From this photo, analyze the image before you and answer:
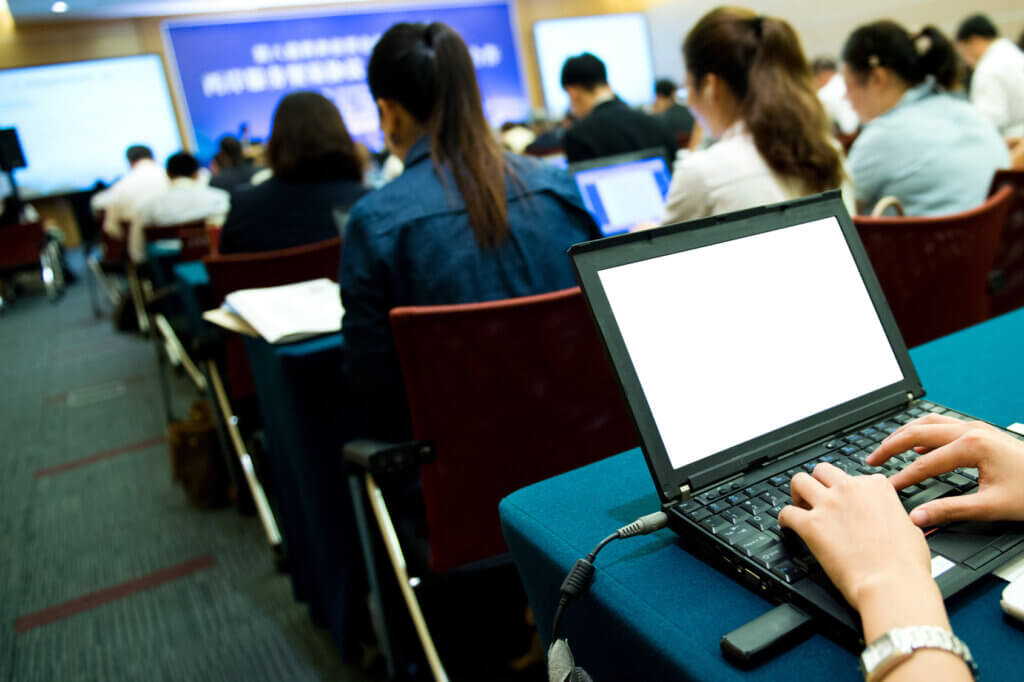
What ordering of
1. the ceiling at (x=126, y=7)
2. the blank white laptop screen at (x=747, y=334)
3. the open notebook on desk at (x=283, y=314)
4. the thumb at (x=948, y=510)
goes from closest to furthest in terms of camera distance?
1. the thumb at (x=948, y=510)
2. the blank white laptop screen at (x=747, y=334)
3. the open notebook on desk at (x=283, y=314)
4. the ceiling at (x=126, y=7)

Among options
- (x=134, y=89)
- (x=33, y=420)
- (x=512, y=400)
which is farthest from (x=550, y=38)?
(x=512, y=400)

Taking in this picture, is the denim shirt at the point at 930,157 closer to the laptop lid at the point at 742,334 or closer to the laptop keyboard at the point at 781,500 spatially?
the laptop lid at the point at 742,334

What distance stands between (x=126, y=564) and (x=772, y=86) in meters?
2.16

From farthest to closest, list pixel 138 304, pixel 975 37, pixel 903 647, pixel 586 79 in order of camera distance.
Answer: pixel 138 304 < pixel 975 37 < pixel 586 79 < pixel 903 647

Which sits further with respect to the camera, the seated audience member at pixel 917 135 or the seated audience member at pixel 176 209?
the seated audience member at pixel 176 209

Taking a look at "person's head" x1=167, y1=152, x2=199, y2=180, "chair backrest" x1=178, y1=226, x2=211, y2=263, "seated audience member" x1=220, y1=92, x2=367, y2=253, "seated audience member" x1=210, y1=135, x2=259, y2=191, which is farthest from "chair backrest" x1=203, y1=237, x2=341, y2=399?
"person's head" x1=167, y1=152, x2=199, y2=180

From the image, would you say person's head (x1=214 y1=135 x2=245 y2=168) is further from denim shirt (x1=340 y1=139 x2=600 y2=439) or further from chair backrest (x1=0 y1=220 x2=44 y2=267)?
denim shirt (x1=340 y1=139 x2=600 y2=439)

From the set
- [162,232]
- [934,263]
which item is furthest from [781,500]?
[162,232]

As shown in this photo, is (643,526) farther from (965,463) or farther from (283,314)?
(283,314)

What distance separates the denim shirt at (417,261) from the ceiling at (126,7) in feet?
31.4

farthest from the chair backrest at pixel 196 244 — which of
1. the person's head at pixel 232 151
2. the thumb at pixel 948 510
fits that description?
the thumb at pixel 948 510

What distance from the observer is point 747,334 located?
2.27 ft

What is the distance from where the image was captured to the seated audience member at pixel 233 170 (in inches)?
206

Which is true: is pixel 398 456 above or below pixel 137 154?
below
